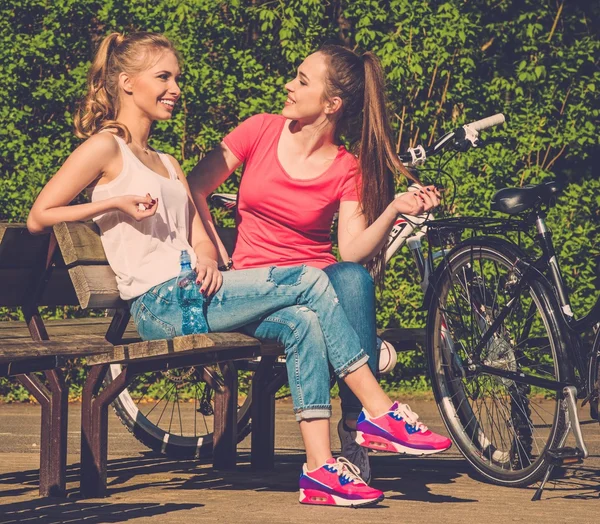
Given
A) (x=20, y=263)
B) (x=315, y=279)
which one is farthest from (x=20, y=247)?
(x=315, y=279)

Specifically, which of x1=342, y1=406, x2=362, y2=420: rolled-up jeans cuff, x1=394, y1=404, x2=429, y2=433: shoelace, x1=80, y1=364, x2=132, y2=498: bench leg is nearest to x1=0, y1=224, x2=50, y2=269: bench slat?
x1=80, y1=364, x2=132, y2=498: bench leg

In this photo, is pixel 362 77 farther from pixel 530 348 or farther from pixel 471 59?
pixel 471 59

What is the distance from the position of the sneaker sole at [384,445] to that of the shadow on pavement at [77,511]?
1.97 ft

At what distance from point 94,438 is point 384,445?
1.06 m

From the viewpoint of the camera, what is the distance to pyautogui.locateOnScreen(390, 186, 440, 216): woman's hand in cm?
473

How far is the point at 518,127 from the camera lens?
27.4 feet

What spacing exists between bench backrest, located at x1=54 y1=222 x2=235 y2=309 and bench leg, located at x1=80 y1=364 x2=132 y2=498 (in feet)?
0.82

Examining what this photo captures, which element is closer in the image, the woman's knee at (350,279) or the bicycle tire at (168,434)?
the woman's knee at (350,279)

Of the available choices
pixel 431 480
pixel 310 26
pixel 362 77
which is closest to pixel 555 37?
pixel 310 26

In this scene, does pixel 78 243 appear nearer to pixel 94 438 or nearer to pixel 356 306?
pixel 94 438

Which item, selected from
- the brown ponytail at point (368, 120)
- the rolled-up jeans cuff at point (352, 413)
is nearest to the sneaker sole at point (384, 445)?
the rolled-up jeans cuff at point (352, 413)

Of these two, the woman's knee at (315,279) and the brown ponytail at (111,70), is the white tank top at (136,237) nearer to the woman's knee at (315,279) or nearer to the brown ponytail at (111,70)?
the brown ponytail at (111,70)

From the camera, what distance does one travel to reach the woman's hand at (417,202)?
4.73 meters

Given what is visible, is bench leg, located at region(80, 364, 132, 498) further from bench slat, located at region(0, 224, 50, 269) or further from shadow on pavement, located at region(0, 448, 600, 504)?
bench slat, located at region(0, 224, 50, 269)
